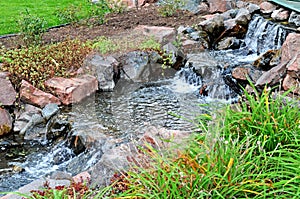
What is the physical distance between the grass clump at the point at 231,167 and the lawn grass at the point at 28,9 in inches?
256

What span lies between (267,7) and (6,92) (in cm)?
563

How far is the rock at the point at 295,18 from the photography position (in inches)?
302

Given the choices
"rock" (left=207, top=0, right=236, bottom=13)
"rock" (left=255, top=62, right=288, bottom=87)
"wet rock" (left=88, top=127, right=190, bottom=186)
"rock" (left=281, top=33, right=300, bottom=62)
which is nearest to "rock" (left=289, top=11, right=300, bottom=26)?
"rock" (left=281, top=33, right=300, bottom=62)

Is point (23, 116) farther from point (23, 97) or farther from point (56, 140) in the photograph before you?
point (56, 140)

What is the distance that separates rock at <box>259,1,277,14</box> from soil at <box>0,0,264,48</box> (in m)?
0.62

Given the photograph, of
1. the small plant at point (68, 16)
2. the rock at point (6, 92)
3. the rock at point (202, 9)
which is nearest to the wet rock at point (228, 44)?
the rock at point (202, 9)

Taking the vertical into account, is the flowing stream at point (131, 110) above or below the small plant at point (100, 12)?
below

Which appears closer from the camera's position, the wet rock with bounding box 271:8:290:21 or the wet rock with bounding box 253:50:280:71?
the wet rock with bounding box 253:50:280:71

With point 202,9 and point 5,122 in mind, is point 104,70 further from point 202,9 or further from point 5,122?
point 202,9

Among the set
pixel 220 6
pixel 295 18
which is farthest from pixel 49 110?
pixel 220 6

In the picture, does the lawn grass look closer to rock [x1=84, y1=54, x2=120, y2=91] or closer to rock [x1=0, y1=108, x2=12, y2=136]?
rock [x1=84, y1=54, x2=120, y2=91]

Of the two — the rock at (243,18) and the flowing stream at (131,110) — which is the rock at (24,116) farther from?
the rock at (243,18)

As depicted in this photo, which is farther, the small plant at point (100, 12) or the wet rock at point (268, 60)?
the small plant at point (100, 12)

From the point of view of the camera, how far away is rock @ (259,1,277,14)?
340 inches
